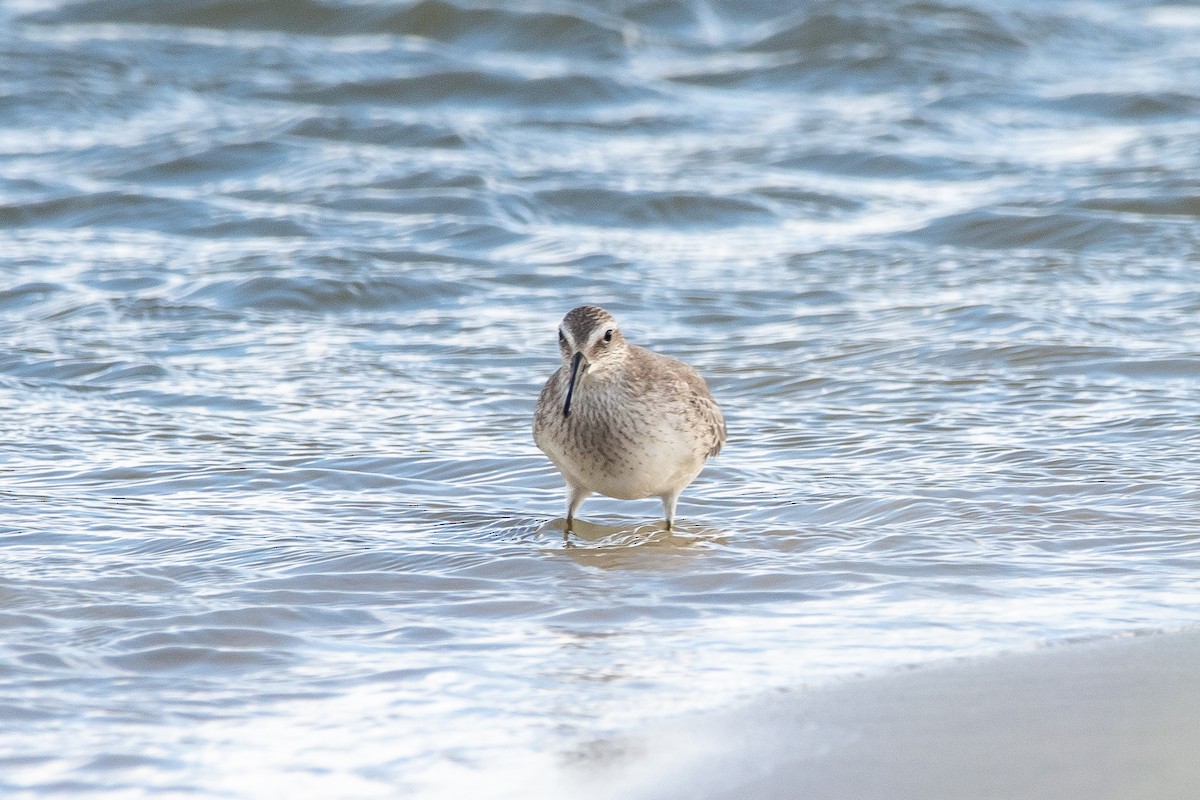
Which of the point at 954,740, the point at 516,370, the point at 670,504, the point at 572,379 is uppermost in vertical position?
the point at 572,379

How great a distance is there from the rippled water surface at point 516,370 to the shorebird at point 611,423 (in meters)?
0.24

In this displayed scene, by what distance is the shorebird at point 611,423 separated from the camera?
6055 mm

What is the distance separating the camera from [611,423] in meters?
6.12

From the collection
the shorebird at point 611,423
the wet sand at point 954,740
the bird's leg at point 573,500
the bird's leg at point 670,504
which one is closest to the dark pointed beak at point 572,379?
the shorebird at point 611,423

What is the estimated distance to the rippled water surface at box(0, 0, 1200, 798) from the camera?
4.57m

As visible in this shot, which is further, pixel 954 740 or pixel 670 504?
pixel 670 504

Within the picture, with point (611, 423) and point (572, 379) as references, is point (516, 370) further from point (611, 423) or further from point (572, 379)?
point (572, 379)

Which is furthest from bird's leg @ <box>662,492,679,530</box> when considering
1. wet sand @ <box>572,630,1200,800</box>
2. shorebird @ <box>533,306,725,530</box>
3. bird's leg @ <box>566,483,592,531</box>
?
wet sand @ <box>572,630,1200,800</box>

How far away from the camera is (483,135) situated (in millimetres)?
14234

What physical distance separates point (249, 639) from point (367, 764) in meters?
1.06

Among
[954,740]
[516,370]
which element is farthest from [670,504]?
[954,740]

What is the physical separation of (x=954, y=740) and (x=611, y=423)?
240 cm

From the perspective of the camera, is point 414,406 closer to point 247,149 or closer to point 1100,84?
point 247,149

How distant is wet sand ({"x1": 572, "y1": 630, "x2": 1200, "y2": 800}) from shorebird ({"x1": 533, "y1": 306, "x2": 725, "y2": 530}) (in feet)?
5.95
